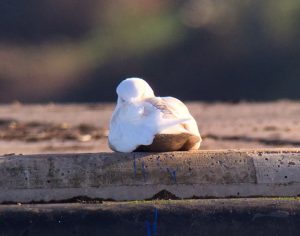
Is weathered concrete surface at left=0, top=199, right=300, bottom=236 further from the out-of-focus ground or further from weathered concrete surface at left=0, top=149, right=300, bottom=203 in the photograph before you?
the out-of-focus ground

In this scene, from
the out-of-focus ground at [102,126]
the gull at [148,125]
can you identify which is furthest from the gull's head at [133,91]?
the out-of-focus ground at [102,126]

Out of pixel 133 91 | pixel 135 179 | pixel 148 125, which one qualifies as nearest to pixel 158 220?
pixel 135 179

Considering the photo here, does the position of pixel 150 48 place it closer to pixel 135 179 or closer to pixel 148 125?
pixel 148 125

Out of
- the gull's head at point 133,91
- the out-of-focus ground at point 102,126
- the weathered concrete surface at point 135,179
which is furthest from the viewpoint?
the out-of-focus ground at point 102,126

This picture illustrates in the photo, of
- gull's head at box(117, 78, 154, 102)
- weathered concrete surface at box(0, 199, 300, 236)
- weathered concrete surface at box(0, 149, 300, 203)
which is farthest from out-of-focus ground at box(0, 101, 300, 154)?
weathered concrete surface at box(0, 199, 300, 236)

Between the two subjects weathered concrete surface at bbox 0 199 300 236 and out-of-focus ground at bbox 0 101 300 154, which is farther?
out-of-focus ground at bbox 0 101 300 154

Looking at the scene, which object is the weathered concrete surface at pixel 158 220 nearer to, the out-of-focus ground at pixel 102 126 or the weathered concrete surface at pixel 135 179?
the weathered concrete surface at pixel 135 179

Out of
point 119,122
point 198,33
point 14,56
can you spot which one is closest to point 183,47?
point 198,33
